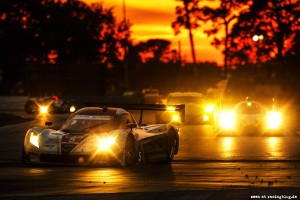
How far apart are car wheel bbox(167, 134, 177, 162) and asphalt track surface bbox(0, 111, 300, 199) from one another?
0.20 meters

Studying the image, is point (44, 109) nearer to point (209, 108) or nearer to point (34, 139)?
point (209, 108)

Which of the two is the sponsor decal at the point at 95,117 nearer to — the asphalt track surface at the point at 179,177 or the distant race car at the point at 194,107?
the asphalt track surface at the point at 179,177

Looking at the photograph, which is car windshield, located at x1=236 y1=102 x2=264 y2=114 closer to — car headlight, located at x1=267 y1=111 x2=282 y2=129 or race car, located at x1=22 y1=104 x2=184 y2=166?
car headlight, located at x1=267 y1=111 x2=282 y2=129

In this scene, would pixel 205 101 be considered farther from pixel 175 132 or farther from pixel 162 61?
pixel 162 61

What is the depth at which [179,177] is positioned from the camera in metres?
17.2

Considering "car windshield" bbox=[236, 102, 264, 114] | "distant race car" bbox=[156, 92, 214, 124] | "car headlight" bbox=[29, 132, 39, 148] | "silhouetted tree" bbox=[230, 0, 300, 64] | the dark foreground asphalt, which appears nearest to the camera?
the dark foreground asphalt

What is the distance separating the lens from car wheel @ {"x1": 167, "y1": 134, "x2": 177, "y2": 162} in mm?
21688

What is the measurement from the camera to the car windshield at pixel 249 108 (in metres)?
36.2

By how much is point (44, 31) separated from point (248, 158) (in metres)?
55.1

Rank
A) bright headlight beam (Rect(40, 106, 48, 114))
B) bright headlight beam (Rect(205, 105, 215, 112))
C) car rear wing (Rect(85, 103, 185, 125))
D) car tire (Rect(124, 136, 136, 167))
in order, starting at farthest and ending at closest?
bright headlight beam (Rect(40, 106, 48, 114)) < bright headlight beam (Rect(205, 105, 215, 112)) < car rear wing (Rect(85, 103, 185, 125)) < car tire (Rect(124, 136, 136, 167))

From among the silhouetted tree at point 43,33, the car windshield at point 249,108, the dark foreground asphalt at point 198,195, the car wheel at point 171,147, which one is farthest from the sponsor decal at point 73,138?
the silhouetted tree at point 43,33

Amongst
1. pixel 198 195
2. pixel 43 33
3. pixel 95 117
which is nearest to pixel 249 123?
pixel 95 117

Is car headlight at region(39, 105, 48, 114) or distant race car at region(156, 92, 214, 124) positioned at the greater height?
car headlight at region(39, 105, 48, 114)

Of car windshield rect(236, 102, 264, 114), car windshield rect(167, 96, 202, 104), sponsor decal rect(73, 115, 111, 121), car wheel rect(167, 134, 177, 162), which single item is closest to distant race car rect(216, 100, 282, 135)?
car windshield rect(236, 102, 264, 114)
